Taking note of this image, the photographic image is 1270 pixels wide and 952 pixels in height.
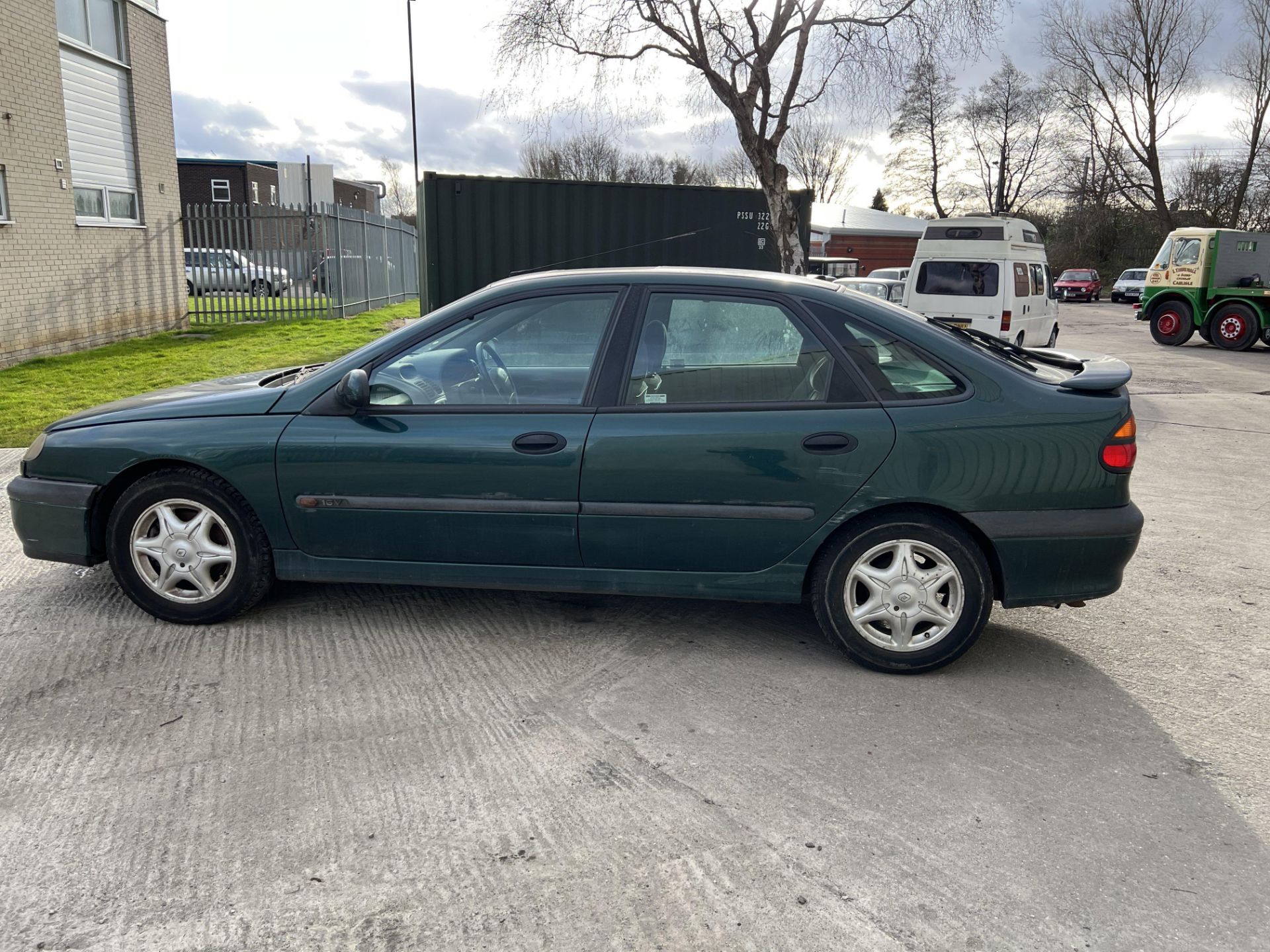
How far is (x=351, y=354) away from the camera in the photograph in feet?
13.9

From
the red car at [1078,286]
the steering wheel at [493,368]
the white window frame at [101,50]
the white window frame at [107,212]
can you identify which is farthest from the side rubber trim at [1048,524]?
the red car at [1078,286]

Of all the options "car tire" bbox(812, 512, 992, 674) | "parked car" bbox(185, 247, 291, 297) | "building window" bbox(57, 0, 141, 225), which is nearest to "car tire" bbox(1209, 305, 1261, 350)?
"parked car" bbox(185, 247, 291, 297)

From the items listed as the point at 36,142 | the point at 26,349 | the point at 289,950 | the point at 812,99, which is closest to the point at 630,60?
the point at 812,99

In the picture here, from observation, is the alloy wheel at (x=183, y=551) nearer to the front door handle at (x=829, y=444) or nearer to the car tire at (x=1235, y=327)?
the front door handle at (x=829, y=444)

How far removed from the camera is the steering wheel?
4105mm

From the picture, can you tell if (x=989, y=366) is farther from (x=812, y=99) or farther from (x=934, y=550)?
(x=812, y=99)

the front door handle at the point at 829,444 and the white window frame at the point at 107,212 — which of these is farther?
the white window frame at the point at 107,212

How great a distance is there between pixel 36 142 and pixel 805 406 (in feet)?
44.2

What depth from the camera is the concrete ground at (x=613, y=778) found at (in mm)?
2451

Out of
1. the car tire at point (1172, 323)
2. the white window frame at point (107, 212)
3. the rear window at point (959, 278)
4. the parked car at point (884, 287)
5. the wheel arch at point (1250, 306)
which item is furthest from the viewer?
the car tire at point (1172, 323)

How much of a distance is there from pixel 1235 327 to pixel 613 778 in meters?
22.0

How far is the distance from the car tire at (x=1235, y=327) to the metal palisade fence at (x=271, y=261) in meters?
16.9

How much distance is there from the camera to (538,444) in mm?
3893

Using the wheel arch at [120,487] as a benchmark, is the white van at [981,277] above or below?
above
